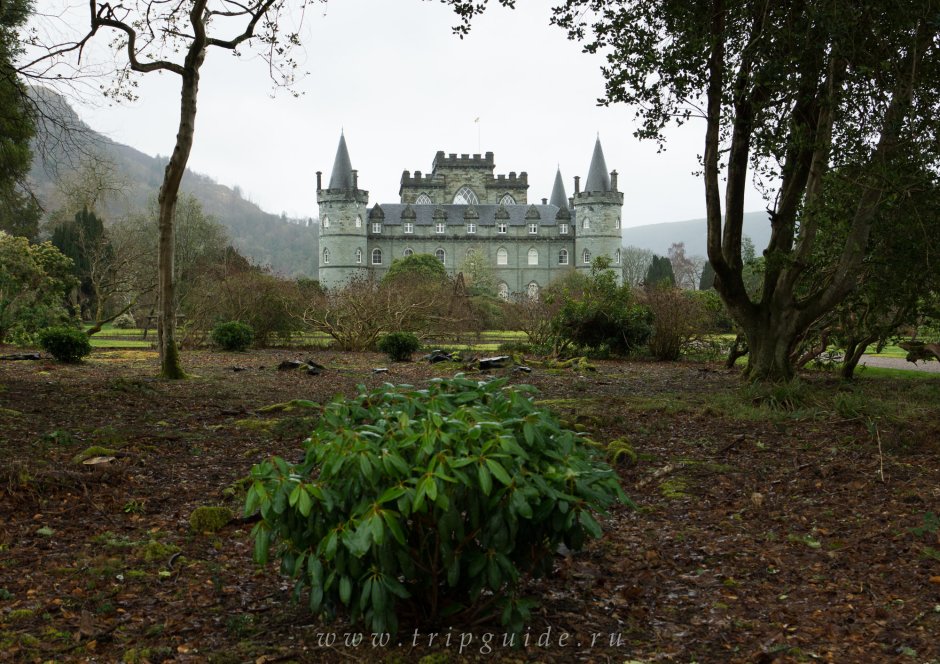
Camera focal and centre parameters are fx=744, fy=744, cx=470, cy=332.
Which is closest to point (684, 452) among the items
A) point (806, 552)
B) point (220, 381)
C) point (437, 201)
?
point (806, 552)

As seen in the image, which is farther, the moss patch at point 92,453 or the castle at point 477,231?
the castle at point 477,231

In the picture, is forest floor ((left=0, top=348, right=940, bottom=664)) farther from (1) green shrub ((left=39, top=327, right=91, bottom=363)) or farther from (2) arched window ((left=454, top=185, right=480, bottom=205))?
(2) arched window ((left=454, top=185, right=480, bottom=205))

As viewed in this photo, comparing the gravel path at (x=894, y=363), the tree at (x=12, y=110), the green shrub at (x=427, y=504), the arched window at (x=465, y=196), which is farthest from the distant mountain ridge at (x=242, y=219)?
the green shrub at (x=427, y=504)

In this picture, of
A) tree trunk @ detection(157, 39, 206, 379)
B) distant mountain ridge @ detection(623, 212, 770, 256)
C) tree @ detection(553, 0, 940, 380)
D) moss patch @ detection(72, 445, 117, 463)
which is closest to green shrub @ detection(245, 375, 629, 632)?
moss patch @ detection(72, 445, 117, 463)

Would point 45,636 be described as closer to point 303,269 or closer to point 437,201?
point 437,201

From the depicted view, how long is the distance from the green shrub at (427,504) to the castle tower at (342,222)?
67665mm

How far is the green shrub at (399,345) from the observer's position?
17531 mm

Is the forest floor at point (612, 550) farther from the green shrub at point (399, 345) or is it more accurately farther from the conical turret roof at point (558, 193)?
the conical turret roof at point (558, 193)

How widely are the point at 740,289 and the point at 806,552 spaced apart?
646 centimetres

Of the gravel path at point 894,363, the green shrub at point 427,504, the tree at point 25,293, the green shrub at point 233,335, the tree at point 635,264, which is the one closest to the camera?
the green shrub at point 427,504

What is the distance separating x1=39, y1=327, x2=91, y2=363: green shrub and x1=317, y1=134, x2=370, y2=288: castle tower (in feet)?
179

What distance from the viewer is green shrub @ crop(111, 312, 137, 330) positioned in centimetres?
3313

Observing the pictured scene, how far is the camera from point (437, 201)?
78.2m

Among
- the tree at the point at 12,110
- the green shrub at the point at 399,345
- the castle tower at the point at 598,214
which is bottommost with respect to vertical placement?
the green shrub at the point at 399,345
